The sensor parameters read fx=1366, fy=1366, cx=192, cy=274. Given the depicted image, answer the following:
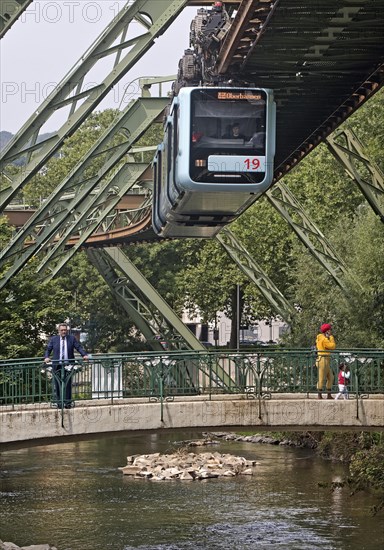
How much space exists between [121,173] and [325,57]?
618 inches

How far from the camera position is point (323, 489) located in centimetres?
3666

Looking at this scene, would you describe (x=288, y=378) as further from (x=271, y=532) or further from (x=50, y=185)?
(x=50, y=185)

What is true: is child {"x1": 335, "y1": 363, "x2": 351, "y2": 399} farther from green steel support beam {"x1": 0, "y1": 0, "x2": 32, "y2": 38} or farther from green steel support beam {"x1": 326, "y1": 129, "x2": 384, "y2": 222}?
green steel support beam {"x1": 0, "y1": 0, "x2": 32, "y2": 38}

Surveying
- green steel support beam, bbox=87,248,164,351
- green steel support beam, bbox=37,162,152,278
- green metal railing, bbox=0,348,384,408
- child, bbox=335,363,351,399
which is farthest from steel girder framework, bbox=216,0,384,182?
green steel support beam, bbox=87,248,164,351

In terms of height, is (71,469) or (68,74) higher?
(68,74)

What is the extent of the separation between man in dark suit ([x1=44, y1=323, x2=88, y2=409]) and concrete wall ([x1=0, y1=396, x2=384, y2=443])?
324 millimetres

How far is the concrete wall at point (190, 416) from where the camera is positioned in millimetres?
24734

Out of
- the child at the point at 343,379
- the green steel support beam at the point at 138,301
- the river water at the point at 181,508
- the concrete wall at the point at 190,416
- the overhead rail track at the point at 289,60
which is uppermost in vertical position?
the overhead rail track at the point at 289,60

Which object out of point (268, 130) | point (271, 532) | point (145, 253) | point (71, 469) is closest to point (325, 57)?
point (268, 130)

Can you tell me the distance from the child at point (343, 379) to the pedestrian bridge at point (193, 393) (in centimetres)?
15

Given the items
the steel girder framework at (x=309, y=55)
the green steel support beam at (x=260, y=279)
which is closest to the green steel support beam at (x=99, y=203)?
the steel girder framework at (x=309, y=55)

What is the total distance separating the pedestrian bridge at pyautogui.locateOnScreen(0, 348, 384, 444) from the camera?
82.5 feet

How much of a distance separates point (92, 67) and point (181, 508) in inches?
481

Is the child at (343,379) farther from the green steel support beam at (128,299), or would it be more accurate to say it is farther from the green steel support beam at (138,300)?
the green steel support beam at (128,299)
